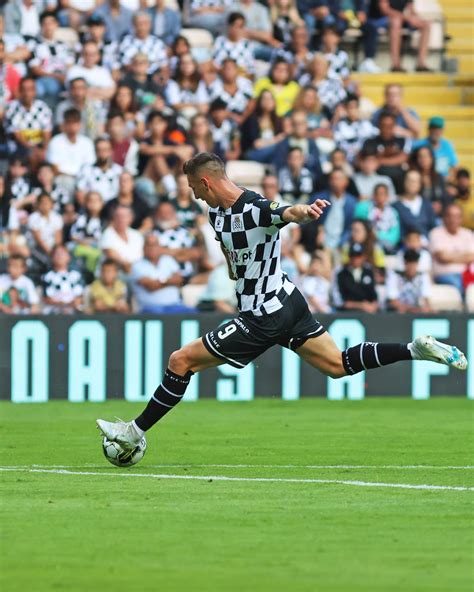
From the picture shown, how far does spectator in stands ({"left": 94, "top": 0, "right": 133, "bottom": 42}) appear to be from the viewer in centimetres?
2200

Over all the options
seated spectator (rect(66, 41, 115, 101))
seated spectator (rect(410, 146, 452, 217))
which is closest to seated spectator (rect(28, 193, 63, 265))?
seated spectator (rect(66, 41, 115, 101))

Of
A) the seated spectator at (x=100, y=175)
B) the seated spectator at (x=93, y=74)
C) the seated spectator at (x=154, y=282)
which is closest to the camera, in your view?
the seated spectator at (x=154, y=282)

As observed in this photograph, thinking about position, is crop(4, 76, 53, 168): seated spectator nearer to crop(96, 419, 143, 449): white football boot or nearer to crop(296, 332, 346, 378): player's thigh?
crop(296, 332, 346, 378): player's thigh

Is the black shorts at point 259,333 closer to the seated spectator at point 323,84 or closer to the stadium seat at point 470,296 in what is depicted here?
the stadium seat at point 470,296

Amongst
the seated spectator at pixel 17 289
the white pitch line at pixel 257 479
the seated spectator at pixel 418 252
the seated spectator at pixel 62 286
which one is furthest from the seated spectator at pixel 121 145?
the white pitch line at pixel 257 479

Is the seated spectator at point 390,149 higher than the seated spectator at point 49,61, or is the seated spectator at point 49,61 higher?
the seated spectator at point 49,61

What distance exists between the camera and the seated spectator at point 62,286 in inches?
734

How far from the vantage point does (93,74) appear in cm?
2134

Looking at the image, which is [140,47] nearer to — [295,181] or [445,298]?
[295,181]

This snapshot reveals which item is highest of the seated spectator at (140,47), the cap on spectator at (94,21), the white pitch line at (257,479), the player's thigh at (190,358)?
the cap on spectator at (94,21)

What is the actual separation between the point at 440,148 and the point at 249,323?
12071 mm

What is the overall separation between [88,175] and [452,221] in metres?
4.88

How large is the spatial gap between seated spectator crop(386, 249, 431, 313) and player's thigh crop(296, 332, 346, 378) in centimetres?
823

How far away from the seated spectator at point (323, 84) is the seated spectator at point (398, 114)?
0.63 m
